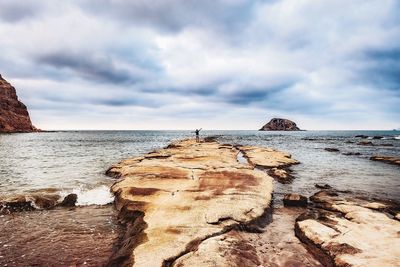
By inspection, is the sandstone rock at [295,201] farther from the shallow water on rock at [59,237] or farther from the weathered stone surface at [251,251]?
the shallow water on rock at [59,237]

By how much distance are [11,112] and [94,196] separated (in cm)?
16804

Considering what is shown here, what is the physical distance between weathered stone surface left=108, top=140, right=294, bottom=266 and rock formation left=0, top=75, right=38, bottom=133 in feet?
522

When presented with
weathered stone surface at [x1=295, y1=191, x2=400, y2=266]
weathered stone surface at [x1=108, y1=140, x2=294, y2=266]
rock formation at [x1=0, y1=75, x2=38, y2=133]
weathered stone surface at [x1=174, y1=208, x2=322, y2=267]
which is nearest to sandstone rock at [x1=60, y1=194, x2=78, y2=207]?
weathered stone surface at [x1=108, y1=140, x2=294, y2=266]

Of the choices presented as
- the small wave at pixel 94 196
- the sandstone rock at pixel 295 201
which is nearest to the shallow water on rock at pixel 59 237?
the small wave at pixel 94 196

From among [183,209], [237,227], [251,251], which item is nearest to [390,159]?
[237,227]

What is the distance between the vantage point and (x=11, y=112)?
153 metres

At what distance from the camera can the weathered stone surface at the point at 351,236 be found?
6.80 meters

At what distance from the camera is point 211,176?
14.8 metres

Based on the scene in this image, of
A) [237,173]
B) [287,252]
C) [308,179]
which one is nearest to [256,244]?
[287,252]

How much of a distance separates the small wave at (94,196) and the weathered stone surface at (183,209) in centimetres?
63

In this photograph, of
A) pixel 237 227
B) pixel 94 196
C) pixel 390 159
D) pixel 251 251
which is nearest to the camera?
pixel 251 251

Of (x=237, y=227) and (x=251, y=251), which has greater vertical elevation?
(x=237, y=227)

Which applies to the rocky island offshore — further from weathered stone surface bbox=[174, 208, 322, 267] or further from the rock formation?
the rock formation

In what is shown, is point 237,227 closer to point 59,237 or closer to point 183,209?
point 183,209
